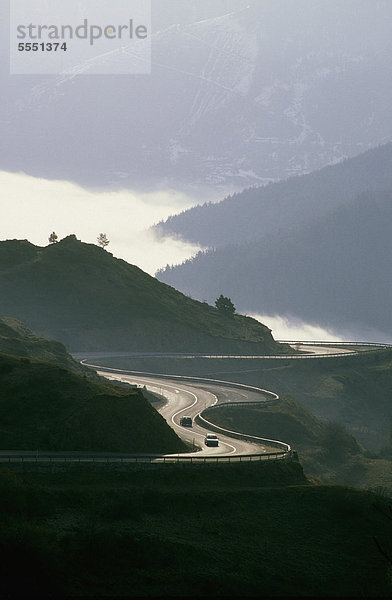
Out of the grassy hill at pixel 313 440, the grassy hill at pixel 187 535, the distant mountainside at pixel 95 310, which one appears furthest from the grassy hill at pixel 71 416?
the distant mountainside at pixel 95 310

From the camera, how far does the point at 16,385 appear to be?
242 ft

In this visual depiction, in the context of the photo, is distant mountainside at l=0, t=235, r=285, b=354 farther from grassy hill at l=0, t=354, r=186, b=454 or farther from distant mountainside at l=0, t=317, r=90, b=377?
grassy hill at l=0, t=354, r=186, b=454

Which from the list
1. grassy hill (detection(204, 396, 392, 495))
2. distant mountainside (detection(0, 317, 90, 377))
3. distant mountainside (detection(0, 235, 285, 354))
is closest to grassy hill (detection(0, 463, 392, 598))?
grassy hill (detection(204, 396, 392, 495))

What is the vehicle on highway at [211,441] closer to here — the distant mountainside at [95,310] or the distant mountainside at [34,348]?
the distant mountainside at [34,348]

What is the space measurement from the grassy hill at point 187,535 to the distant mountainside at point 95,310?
A: 114 meters

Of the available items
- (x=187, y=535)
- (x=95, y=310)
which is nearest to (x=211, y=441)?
(x=187, y=535)

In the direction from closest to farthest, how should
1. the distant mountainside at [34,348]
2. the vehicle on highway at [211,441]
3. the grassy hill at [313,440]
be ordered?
the vehicle on highway at [211,441] < the grassy hill at [313,440] < the distant mountainside at [34,348]

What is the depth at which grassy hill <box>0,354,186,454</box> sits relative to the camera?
68625mm

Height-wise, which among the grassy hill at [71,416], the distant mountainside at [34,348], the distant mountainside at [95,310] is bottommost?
the grassy hill at [71,416]

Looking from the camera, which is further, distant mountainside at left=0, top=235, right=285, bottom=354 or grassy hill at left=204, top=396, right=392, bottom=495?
distant mountainside at left=0, top=235, right=285, bottom=354

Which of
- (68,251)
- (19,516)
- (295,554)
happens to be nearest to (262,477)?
(295,554)

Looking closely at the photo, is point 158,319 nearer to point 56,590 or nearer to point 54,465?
point 54,465

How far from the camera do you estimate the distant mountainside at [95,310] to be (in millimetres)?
181500

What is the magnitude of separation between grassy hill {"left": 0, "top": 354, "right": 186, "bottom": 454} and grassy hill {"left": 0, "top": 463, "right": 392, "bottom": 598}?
5656 millimetres
